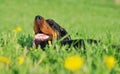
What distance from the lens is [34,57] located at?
503 centimetres

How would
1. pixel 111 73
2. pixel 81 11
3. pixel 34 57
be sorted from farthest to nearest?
1. pixel 81 11
2. pixel 34 57
3. pixel 111 73

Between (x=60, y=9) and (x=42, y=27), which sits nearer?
(x=42, y=27)

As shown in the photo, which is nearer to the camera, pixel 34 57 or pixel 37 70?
pixel 37 70

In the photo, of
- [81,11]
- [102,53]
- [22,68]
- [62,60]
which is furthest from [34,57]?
[81,11]

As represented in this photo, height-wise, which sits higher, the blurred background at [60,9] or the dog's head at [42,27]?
the blurred background at [60,9]

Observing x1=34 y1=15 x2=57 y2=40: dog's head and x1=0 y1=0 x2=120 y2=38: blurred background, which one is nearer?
x1=34 y1=15 x2=57 y2=40: dog's head

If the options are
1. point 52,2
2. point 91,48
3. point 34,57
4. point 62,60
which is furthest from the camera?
point 52,2

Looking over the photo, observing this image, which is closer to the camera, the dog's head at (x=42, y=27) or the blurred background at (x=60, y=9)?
the dog's head at (x=42, y=27)

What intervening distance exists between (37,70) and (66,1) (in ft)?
93.2

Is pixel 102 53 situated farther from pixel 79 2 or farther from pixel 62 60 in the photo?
pixel 79 2

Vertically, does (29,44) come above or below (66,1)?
below

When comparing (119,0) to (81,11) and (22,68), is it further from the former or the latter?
(22,68)

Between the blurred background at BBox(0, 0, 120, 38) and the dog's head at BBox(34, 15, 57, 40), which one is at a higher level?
the blurred background at BBox(0, 0, 120, 38)

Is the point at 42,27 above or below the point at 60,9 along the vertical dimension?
below
